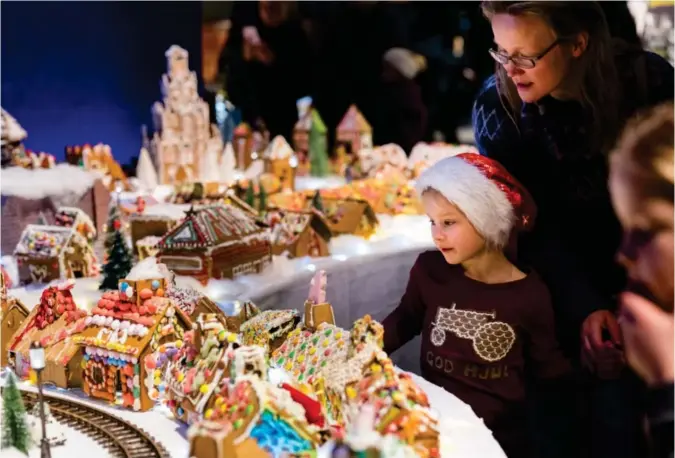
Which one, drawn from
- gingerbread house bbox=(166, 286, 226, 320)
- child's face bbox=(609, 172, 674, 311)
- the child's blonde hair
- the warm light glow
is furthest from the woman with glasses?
the warm light glow

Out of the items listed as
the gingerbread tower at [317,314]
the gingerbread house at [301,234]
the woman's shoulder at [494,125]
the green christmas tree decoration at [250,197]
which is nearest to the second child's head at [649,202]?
the woman's shoulder at [494,125]

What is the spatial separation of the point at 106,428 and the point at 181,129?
5917 mm

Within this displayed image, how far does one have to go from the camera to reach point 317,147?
975 cm

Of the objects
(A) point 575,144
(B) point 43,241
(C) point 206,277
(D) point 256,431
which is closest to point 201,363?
(D) point 256,431

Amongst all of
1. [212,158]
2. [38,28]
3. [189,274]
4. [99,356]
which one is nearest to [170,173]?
[212,158]

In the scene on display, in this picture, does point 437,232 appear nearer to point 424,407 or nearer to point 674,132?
point 424,407

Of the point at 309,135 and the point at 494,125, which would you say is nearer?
the point at 494,125

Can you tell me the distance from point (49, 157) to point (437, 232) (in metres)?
4.82

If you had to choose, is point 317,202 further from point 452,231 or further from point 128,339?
point 452,231

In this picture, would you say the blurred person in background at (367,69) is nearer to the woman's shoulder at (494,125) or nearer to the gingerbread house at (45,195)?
the gingerbread house at (45,195)

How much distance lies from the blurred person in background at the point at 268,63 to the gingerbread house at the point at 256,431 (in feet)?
22.4

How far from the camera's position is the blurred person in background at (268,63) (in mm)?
8938

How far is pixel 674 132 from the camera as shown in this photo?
2.11 meters

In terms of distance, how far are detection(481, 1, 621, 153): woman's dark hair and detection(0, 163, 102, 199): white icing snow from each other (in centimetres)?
464
